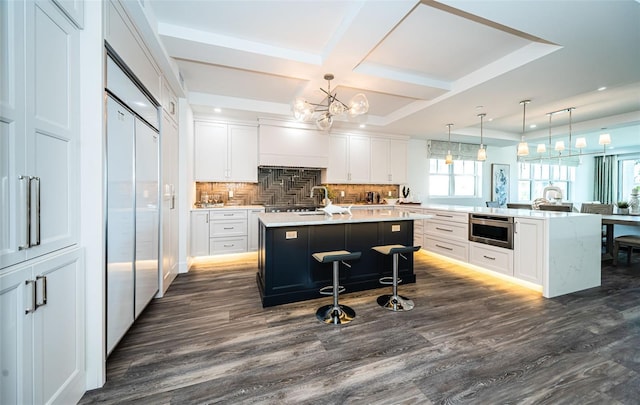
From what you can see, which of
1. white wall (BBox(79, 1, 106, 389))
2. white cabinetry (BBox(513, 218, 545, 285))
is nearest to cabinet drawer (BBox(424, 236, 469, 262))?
white cabinetry (BBox(513, 218, 545, 285))

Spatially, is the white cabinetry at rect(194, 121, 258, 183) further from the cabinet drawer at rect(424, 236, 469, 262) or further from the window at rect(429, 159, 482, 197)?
the window at rect(429, 159, 482, 197)

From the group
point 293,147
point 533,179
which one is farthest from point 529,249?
point 533,179

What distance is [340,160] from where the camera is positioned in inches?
221

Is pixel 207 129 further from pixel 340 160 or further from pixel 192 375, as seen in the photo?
pixel 192 375

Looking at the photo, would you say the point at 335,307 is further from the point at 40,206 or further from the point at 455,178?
the point at 455,178

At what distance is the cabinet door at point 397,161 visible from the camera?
241 inches

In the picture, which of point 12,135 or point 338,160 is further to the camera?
point 338,160

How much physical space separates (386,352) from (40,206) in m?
2.21

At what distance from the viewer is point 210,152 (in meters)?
4.64

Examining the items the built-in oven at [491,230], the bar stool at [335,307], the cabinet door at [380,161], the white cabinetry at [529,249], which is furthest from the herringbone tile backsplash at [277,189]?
the white cabinetry at [529,249]

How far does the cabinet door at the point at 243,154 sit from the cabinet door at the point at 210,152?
0.12m

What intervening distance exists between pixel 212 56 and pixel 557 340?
4.17m

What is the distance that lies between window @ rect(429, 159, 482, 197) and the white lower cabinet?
23.0ft

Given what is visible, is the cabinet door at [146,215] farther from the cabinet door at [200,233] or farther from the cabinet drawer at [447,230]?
the cabinet drawer at [447,230]
